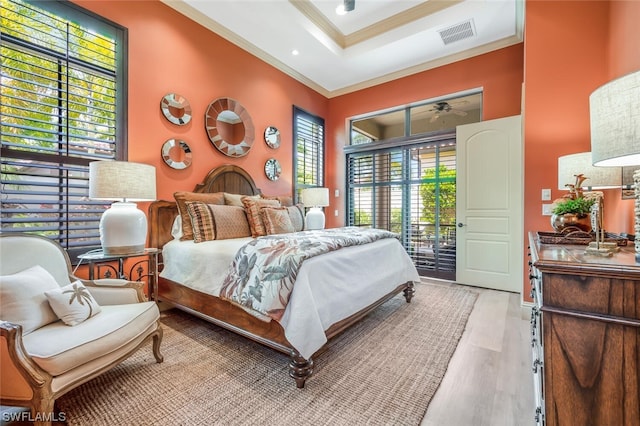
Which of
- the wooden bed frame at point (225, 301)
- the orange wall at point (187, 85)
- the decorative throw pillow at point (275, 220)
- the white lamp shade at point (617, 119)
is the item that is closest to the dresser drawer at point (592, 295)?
the white lamp shade at point (617, 119)

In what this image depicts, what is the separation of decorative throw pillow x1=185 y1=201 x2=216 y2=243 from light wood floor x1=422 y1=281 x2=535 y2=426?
2.24 meters

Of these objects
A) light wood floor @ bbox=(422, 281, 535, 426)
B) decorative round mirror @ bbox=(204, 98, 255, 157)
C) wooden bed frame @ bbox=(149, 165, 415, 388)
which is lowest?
light wood floor @ bbox=(422, 281, 535, 426)

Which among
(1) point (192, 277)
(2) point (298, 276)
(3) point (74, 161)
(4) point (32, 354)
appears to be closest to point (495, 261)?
(2) point (298, 276)

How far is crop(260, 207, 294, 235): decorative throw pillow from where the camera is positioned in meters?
3.07

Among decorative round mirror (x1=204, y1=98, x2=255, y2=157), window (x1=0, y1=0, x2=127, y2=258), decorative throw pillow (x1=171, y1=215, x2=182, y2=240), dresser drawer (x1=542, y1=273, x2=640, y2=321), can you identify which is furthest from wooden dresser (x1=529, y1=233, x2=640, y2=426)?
decorative round mirror (x1=204, y1=98, x2=255, y2=157)

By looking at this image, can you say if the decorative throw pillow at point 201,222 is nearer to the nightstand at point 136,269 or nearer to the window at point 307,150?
the nightstand at point 136,269

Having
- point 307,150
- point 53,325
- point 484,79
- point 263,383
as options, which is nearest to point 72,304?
point 53,325

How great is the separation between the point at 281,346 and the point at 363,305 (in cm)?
80

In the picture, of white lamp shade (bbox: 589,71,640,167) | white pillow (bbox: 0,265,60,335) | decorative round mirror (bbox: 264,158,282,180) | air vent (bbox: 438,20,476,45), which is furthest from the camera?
decorative round mirror (bbox: 264,158,282,180)

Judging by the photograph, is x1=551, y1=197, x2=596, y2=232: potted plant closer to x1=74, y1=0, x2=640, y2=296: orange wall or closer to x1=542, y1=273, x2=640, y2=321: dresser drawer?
x1=74, y1=0, x2=640, y2=296: orange wall

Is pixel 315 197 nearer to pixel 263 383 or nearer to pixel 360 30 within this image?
pixel 360 30

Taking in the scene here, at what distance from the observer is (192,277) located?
2416mm

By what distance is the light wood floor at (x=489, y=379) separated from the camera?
1.47 metres

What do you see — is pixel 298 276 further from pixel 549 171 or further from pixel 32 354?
pixel 549 171
